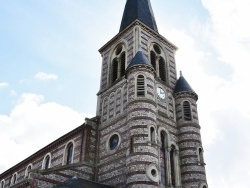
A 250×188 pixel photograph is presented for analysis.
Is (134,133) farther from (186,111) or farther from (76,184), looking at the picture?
(186,111)

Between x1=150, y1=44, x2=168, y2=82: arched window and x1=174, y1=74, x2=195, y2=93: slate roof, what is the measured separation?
3.94 ft

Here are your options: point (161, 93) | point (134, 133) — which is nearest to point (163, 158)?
point (134, 133)

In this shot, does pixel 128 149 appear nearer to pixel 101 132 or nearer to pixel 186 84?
pixel 101 132

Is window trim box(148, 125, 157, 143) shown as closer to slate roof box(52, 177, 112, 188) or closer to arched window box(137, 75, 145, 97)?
arched window box(137, 75, 145, 97)

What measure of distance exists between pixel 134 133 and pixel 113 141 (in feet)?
9.90

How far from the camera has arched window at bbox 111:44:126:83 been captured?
2770cm

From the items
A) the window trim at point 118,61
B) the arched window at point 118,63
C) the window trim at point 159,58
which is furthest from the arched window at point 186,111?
the arched window at point 118,63

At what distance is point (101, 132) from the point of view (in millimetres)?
24953

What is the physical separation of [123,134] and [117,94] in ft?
14.4

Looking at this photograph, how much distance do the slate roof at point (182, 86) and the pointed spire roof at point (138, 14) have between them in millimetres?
6121

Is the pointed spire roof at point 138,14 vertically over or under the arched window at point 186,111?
over

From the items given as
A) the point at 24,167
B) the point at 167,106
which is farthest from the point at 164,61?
the point at 24,167

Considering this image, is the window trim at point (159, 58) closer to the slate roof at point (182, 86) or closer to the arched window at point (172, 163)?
the slate roof at point (182, 86)

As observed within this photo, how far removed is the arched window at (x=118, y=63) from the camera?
27695 mm
